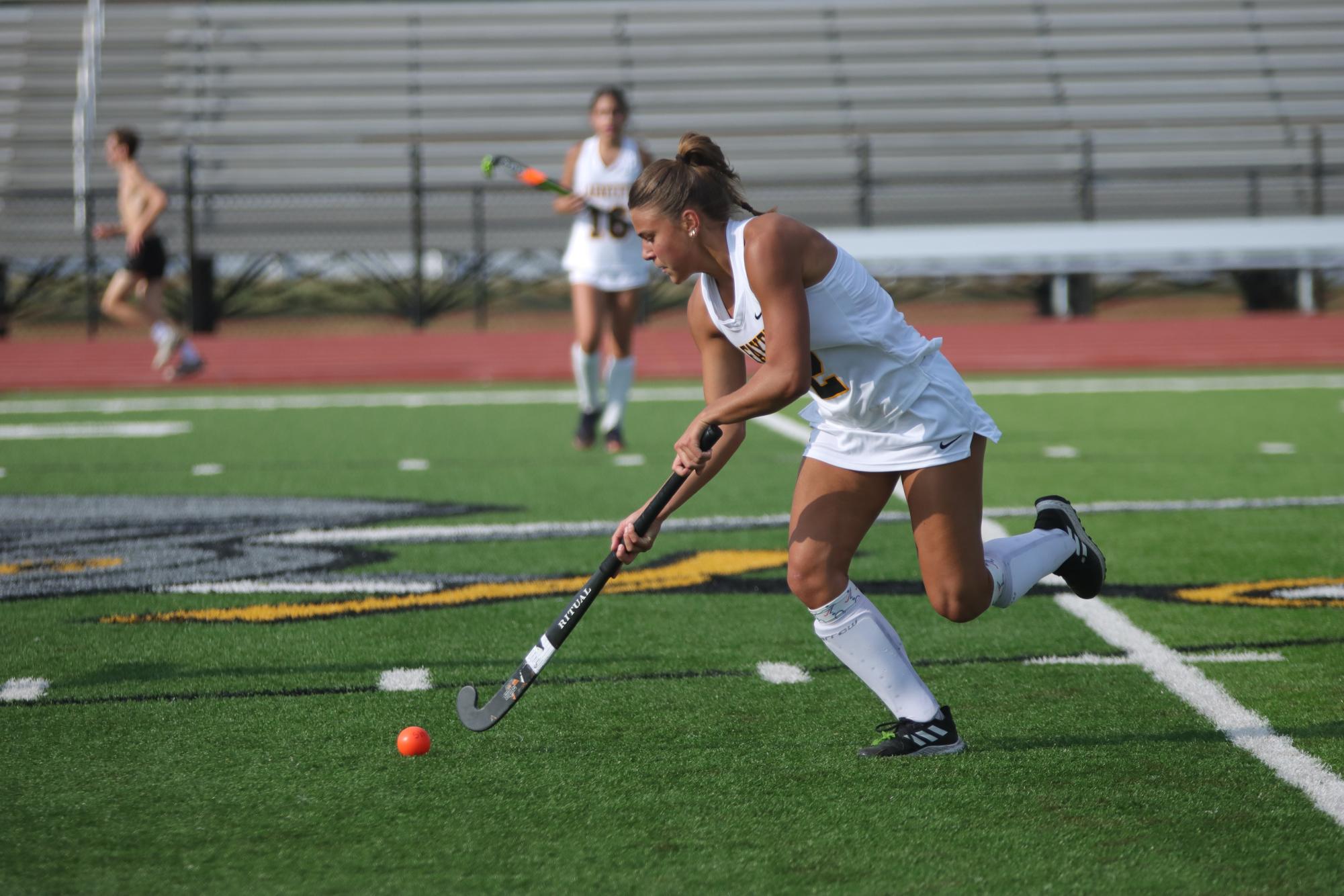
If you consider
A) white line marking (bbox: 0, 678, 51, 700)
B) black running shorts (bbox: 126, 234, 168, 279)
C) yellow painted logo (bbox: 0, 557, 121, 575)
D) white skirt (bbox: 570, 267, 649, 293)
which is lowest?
yellow painted logo (bbox: 0, 557, 121, 575)

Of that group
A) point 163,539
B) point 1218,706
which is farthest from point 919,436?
point 163,539

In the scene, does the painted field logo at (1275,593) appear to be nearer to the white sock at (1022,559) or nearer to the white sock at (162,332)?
the white sock at (1022,559)

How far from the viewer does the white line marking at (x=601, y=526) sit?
6660 mm

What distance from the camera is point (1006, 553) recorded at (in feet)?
13.0

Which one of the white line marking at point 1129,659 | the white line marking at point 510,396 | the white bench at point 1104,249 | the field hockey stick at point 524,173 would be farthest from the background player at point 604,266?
the white bench at point 1104,249

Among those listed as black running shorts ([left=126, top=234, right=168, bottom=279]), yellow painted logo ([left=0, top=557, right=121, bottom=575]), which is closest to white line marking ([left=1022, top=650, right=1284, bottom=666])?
yellow painted logo ([left=0, top=557, right=121, bottom=575])

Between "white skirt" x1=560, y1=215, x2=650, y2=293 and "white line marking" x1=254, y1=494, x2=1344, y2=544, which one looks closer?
"white line marking" x1=254, y1=494, x2=1344, y2=544

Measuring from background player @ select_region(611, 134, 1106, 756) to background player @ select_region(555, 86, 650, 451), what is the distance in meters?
5.95

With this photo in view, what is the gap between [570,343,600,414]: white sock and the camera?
9.79m

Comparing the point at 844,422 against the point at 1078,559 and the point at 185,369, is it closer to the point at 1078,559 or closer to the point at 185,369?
the point at 1078,559

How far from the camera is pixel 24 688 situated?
4.19 metres

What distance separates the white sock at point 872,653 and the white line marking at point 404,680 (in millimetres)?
1253

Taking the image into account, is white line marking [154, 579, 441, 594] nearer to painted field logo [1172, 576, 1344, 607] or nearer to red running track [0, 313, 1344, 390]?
painted field logo [1172, 576, 1344, 607]

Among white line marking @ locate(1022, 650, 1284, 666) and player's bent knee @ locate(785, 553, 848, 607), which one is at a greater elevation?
player's bent knee @ locate(785, 553, 848, 607)
